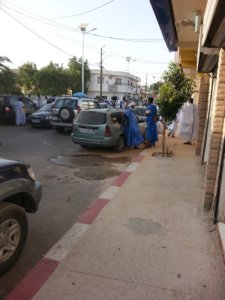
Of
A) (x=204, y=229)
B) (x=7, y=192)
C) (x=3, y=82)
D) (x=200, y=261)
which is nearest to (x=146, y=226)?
(x=204, y=229)

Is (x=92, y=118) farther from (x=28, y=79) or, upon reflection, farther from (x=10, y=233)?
(x=28, y=79)

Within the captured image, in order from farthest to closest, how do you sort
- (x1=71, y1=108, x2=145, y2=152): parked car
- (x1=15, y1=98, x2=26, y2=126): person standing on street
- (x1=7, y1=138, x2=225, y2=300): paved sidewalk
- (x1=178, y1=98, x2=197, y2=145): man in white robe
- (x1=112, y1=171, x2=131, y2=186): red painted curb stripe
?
(x1=15, y1=98, x2=26, y2=126): person standing on street
(x1=178, y1=98, x2=197, y2=145): man in white robe
(x1=71, y1=108, x2=145, y2=152): parked car
(x1=112, y1=171, x2=131, y2=186): red painted curb stripe
(x1=7, y1=138, x2=225, y2=300): paved sidewalk

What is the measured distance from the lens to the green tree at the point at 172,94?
10.2 m

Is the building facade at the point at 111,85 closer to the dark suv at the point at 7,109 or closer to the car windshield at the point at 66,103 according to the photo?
the dark suv at the point at 7,109

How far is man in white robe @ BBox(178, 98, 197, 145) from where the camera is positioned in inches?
507

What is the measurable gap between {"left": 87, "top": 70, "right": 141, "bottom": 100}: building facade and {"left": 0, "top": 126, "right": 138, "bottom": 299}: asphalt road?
62.8 metres

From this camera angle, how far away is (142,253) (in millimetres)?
4129

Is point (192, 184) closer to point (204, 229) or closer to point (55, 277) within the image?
point (204, 229)

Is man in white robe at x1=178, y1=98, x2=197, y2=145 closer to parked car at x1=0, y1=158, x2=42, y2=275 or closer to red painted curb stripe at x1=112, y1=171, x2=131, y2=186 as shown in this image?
red painted curb stripe at x1=112, y1=171, x2=131, y2=186

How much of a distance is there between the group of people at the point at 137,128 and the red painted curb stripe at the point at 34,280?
856 centimetres

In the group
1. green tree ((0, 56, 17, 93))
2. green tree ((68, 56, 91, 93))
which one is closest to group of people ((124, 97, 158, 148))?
green tree ((0, 56, 17, 93))

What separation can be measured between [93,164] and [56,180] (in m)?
2.01

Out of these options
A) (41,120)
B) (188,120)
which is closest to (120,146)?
(188,120)

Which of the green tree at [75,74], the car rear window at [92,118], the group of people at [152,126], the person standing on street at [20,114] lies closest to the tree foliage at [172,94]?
the group of people at [152,126]
